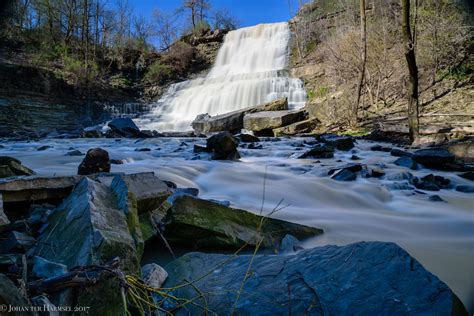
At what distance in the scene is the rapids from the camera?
2.20 meters

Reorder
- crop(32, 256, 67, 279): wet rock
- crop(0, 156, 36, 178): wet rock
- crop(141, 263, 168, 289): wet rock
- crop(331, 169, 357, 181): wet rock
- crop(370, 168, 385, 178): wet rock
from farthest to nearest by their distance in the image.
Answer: crop(370, 168, 385, 178): wet rock
crop(331, 169, 357, 181): wet rock
crop(0, 156, 36, 178): wet rock
crop(141, 263, 168, 289): wet rock
crop(32, 256, 67, 279): wet rock

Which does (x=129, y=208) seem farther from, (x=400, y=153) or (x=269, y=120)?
(x=269, y=120)

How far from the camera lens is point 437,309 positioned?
1084mm

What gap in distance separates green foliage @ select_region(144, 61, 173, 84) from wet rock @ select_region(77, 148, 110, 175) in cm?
2281

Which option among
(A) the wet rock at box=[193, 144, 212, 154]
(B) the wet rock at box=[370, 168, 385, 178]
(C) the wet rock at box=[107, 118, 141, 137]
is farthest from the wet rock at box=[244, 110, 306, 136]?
(B) the wet rock at box=[370, 168, 385, 178]

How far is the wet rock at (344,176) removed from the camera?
4848 mm

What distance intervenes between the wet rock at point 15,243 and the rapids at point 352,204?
1.71 meters

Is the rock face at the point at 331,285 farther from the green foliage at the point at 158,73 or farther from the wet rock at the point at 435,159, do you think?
the green foliage at the point at 158,73

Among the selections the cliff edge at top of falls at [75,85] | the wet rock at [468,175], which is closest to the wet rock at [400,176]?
the wet rock at [468,175]

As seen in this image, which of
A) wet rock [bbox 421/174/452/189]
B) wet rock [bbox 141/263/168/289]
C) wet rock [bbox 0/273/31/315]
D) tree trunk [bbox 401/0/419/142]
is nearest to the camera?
wet rock [bbox 0/273/31/315]

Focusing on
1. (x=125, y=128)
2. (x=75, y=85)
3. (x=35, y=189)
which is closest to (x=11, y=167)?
(x=35, y=189)

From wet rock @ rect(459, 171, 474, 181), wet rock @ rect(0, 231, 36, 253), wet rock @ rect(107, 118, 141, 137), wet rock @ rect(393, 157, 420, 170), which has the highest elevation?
wet rock @ rect(107, 118, 141, 137)

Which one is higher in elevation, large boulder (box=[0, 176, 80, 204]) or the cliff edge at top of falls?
the cliff edge at top of falls

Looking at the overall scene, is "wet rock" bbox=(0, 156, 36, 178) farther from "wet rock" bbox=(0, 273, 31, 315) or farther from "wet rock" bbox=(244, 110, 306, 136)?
"wet rock" bbox=(244, 110, 306, 136)
